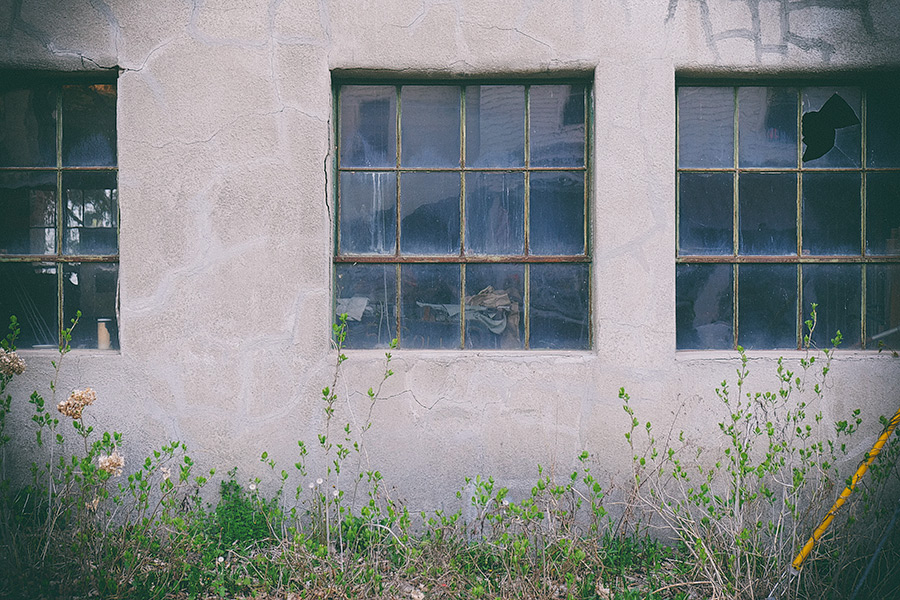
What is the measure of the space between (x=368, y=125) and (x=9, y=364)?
2.13 metres

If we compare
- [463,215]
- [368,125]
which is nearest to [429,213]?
[463,215]

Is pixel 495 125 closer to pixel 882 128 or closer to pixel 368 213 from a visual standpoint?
pixel 368 213

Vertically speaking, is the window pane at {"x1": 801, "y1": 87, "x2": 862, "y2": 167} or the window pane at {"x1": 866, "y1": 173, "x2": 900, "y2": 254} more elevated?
the window pane at {"x1": 801, "y1": 87, "x2": 862, "y2": 167}

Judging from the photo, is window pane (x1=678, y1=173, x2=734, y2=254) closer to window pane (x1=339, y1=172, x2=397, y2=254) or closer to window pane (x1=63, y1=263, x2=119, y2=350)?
window pane (x1=339, y1=172, x2=397, y2=254)

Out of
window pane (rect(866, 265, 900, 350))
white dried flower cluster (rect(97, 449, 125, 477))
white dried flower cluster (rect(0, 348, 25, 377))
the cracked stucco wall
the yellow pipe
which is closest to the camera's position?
the yellow pipe

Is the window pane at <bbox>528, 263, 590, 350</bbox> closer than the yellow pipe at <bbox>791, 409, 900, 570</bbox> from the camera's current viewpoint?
No

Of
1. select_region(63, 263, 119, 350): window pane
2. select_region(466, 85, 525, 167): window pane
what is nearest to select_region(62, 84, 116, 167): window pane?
select_region(63, 263, 119, 350): window pane

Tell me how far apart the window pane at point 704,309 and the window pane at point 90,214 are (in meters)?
3.16

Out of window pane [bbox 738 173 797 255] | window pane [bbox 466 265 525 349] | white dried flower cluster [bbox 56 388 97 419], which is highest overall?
window pane [bbox 738 173 797 255]

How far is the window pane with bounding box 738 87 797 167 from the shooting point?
3.49 meters

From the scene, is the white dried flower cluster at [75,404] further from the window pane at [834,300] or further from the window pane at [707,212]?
the window pane at [834,300]

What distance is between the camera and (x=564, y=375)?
11.0 feet

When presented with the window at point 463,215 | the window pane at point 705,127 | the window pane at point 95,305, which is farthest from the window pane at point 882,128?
the window pane at point 95,305

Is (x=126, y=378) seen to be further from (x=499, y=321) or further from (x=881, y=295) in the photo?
(x=881, y=295)
